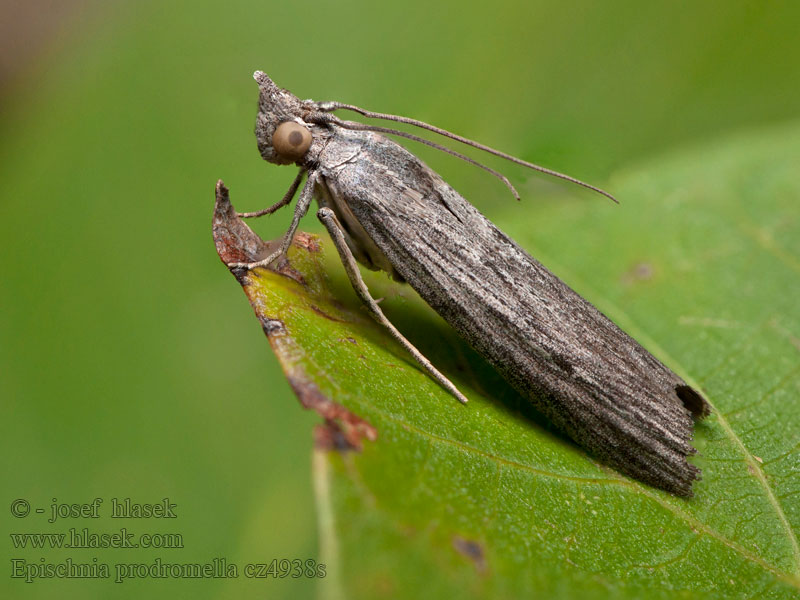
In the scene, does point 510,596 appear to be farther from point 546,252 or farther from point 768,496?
point 546,252

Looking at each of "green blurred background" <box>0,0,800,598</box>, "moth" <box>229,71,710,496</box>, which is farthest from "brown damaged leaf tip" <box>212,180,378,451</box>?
"green blurred background" <box>0,0,800,598</box>

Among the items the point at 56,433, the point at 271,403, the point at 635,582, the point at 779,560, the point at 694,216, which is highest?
the point at 694,216

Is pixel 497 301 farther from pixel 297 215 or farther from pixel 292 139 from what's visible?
pixel 292 139

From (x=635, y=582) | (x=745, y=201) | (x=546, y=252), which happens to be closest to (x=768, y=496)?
(x=635, y=582)

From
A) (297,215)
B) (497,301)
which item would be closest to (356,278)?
(297,215)
